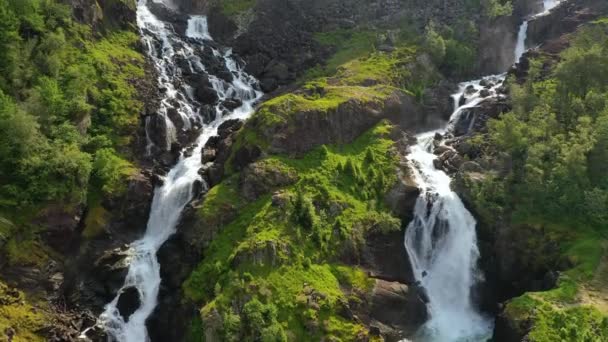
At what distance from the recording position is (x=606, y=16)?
81.2 m

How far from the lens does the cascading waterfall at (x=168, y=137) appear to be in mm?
45750

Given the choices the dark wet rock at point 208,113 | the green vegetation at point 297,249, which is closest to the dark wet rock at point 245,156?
the green vegetation at point 297,249

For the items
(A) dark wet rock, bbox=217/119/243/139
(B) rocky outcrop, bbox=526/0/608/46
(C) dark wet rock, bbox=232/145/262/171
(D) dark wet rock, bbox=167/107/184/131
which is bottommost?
(C) dark wet rock, bbox=232/145/262/171

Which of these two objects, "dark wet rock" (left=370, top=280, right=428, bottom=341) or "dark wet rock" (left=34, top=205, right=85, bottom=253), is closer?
"dark wet rock" (left=370, top=280, right=428, bottom=341)

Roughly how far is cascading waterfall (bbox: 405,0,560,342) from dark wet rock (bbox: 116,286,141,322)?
84.1ft

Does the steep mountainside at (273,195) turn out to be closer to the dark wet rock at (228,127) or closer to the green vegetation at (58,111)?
the green vegetation at (58,111)

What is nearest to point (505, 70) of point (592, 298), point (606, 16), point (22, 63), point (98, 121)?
point (606, 16)

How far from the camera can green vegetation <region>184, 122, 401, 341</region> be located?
1594 inches

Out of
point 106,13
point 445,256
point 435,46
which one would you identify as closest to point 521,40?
point 435,46

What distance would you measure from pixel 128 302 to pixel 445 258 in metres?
30.9

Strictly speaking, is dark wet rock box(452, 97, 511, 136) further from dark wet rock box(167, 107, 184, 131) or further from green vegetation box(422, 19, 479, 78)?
dark wet rock box(167, 107, 184, 131)

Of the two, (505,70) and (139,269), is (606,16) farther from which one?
(139,269)

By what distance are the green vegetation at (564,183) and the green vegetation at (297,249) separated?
11967 millimetres

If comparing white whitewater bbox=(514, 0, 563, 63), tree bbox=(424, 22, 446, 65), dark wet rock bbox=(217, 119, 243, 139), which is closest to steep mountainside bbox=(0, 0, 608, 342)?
dark wet rock bbox=(217, 119, 243, 139)
